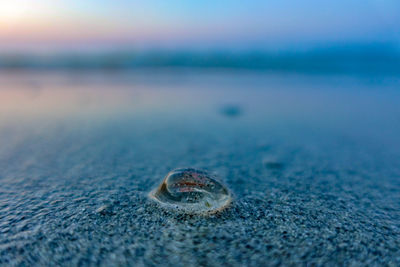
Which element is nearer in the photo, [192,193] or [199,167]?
[192,193]

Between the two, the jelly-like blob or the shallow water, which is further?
the jelly-like blob

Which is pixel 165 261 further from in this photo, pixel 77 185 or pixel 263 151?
pixel 263 151

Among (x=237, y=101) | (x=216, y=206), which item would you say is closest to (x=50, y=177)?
(x=216, y=206)

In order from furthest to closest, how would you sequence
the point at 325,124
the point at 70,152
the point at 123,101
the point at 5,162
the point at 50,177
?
the point at 123,101, the point at 325,124, the point at 70,152, the point at 5,162, the point at 50,177

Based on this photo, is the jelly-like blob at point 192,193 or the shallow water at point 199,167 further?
the jelly-like blob at point 192,193
